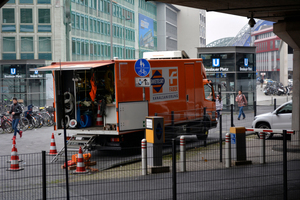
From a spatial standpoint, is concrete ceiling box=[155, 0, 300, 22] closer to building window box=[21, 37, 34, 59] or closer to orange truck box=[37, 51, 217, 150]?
orange truck box=[37, 51, 217, 150]

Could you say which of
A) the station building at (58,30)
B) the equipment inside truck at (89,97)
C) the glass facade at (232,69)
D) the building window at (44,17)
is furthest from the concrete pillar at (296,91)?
the building window at (44,17)

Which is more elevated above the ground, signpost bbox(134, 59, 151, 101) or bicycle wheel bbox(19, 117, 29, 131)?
signpost bbox(134, 59, 151, 101)

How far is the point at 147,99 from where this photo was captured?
50.1ft

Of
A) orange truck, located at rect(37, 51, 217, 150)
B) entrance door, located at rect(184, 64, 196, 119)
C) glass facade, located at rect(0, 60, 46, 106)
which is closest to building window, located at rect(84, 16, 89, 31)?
glass facade, located at rect(0, 60, 46, 106)

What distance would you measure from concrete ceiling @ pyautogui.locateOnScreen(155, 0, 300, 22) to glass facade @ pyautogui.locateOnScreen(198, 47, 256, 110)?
1644 centimetres

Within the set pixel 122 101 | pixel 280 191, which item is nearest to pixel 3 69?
pixel 122 101

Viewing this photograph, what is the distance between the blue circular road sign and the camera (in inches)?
544

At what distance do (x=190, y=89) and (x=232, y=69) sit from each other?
1577cm

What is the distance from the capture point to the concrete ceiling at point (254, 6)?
12578 mm

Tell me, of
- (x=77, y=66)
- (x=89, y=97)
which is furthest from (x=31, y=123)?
(x=77, y=66)

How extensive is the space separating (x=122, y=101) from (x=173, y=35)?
100180 mm

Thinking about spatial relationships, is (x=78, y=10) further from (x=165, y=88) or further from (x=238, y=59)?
(x=165, y=88)

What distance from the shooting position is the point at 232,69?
107 ft

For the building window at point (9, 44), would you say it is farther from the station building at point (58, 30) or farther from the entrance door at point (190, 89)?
the entrance door at point (190, 89)
